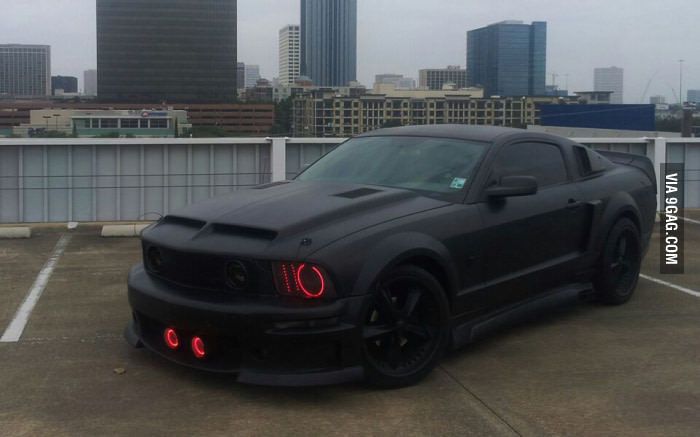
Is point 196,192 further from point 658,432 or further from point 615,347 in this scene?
point 658,432

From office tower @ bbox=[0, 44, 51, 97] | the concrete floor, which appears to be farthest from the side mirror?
office tower @ bbox=[0, 44, 51, 97]

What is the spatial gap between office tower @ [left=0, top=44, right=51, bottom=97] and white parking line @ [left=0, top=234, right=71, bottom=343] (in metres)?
16.8

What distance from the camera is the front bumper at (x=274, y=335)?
13.0ft

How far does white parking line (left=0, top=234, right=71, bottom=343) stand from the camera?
532cm

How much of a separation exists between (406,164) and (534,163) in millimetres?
962

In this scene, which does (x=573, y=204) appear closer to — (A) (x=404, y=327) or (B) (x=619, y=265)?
(B) (x=619, y=265)

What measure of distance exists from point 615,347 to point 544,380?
901mm

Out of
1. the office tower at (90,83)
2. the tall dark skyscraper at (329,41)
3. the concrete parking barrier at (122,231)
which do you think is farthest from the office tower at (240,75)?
the concrete parking barrier at (122,231)

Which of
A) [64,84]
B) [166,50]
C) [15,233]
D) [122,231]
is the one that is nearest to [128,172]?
[122,231]

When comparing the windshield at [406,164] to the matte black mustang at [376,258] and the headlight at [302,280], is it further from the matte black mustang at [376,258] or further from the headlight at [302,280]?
the headlight at [302,280]

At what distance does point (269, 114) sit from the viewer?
655 inches

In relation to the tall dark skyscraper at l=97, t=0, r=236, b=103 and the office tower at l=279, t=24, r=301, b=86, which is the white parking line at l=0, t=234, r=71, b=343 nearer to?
the tall dark skyscraper at l=97, t=0, r=236, b=103

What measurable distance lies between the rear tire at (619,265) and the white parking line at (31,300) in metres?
4.10

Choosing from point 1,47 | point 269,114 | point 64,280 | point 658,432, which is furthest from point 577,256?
point 1,47
